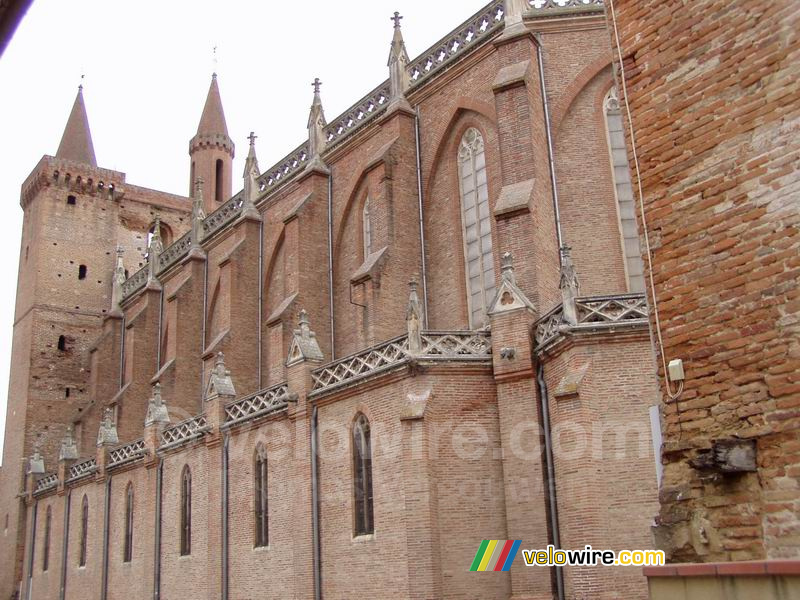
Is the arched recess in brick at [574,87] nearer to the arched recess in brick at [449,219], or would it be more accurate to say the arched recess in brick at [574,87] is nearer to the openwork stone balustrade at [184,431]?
the arched recess in brick at [449,219]

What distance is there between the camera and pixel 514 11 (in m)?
22.5

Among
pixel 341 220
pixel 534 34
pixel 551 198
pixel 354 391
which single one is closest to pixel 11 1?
pixel 354 391

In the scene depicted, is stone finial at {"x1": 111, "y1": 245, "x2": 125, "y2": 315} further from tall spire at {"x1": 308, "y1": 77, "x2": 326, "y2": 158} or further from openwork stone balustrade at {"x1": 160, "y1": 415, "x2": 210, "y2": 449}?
tall spire at {"x1": 308, "y1": 77, "x2": 326, "y2": 158}

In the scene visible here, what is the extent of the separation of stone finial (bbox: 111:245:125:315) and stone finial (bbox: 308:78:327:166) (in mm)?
18089

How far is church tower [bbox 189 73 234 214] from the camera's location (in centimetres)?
5109

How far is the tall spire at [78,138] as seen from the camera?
155 ft

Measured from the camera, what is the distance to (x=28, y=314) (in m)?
43.2

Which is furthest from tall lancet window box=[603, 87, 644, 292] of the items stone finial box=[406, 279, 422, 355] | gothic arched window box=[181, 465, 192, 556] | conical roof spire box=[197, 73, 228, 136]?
conical roof spire box=[197, 73, 228, 136]

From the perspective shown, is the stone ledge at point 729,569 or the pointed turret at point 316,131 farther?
the pointed turret at point 316,131

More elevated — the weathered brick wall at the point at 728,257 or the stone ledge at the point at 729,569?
the weathered brick wall at the point at 728,257

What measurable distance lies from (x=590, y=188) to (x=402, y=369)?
7157 mm

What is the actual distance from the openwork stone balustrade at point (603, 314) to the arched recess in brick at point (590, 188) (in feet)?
14.9

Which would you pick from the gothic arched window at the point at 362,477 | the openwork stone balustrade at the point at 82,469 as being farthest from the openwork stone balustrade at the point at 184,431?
the gothic arched window at the point at 362,477

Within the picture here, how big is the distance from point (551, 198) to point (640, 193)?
1359cm
